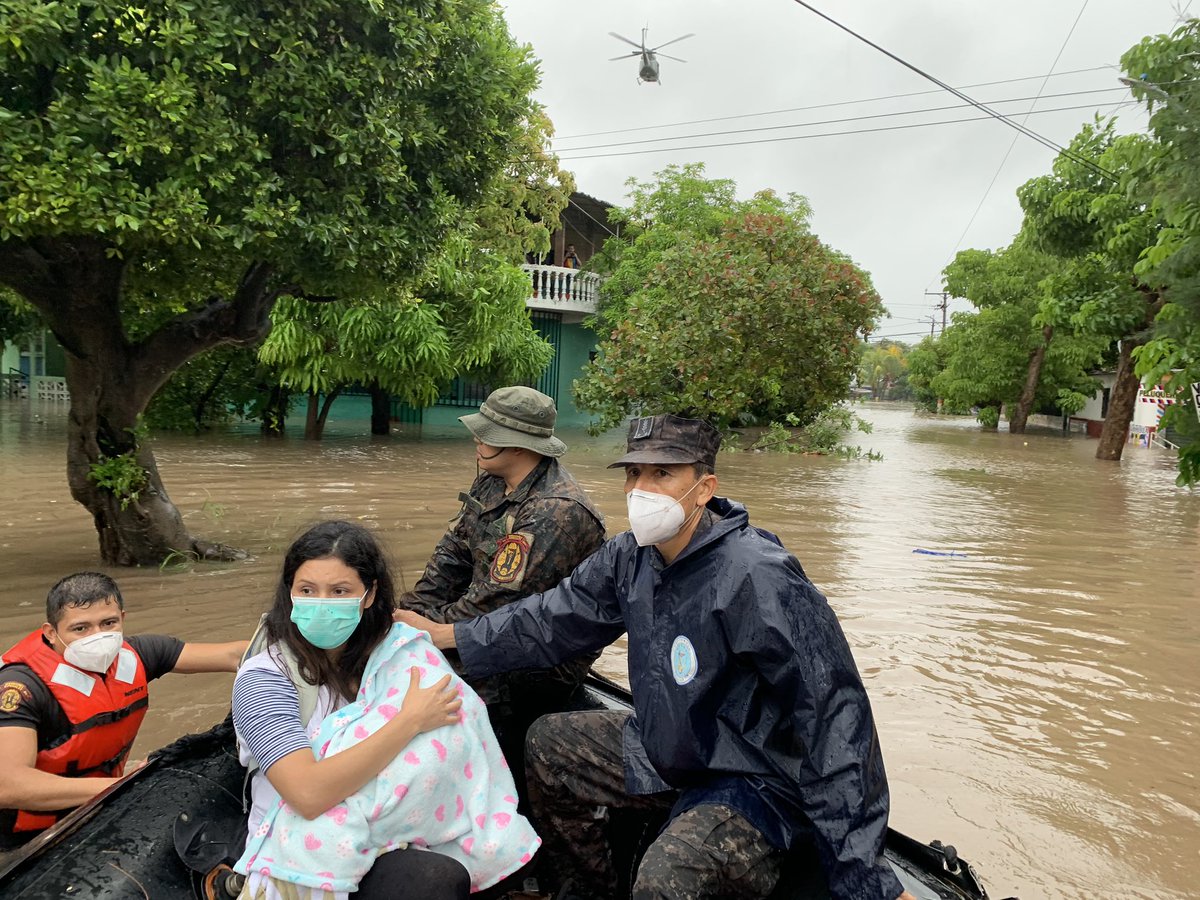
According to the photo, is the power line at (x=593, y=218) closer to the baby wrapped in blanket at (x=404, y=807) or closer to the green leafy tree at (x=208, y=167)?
the green leafy tree at (x=208, y=167)

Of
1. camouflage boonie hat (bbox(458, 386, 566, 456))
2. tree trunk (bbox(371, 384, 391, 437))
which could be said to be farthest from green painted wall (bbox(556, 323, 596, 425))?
camouflage boonie hat (bbox(458, 386, 566, 456))

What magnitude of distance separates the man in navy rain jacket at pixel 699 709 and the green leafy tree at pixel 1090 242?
1557 cm

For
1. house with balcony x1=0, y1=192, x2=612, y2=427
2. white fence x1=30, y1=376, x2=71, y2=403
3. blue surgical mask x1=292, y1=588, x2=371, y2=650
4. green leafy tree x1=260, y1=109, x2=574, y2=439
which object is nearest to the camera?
blue surgical mask x1=292, y1=588, x2=371, y2=650

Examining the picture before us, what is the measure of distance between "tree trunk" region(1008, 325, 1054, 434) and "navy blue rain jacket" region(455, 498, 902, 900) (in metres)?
32.6

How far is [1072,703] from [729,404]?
33.5ft

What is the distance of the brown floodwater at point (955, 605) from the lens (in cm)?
435

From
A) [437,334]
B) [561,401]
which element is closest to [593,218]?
[561,401]

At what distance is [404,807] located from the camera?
213 cm

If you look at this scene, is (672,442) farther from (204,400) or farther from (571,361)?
(571,361)

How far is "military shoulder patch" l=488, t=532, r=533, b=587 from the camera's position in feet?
10.2

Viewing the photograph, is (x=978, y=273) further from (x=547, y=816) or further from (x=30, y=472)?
(x=547, y=816)

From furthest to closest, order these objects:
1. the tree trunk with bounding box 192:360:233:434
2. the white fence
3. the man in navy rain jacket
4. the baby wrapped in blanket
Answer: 1. the white fence
2. the tree trunk with bounding box 192:360:233:434
3. the man in navy rain jacket
4. the baby wrapped in blanket

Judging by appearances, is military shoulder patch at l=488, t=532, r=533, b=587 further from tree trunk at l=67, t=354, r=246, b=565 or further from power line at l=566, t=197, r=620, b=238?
power line at l=566, t=197, r=620, b=238

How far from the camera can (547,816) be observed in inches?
106
